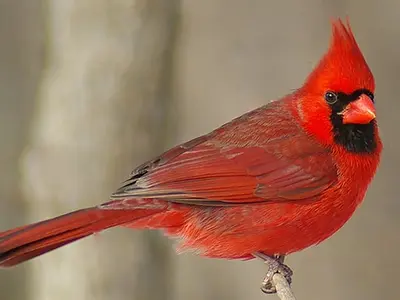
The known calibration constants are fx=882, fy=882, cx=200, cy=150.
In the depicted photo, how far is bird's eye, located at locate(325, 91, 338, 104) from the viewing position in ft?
8.36

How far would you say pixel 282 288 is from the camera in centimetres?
241

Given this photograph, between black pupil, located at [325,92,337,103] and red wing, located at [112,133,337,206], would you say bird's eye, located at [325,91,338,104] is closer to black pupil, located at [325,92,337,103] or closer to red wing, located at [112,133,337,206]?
black pupil, located at [325,92,337,103]

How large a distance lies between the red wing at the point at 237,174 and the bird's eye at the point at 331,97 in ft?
0.45

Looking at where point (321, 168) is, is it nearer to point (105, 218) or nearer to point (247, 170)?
point (247, 170)

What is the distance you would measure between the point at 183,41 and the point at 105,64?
1.77 metres

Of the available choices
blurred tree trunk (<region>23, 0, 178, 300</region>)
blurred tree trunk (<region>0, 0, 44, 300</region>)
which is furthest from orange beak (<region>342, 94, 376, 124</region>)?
blurred tree trunk (<region>0, 0, 44, 300</region>)

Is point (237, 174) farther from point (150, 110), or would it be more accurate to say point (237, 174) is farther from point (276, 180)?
point (150, 110)

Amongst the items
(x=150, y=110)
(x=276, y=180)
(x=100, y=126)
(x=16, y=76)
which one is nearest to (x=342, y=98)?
(x=276, y=180)

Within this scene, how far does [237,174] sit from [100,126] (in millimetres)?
763

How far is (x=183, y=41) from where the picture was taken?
15.9 ft

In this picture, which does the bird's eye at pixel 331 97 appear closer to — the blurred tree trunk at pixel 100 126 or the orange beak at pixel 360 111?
the orange beak at pixel 360 111

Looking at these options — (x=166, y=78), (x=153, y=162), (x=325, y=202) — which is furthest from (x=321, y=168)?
(x=166, y=78)

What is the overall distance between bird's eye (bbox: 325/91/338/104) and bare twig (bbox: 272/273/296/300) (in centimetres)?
52

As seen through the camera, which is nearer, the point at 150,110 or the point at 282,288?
the point at 282,288
